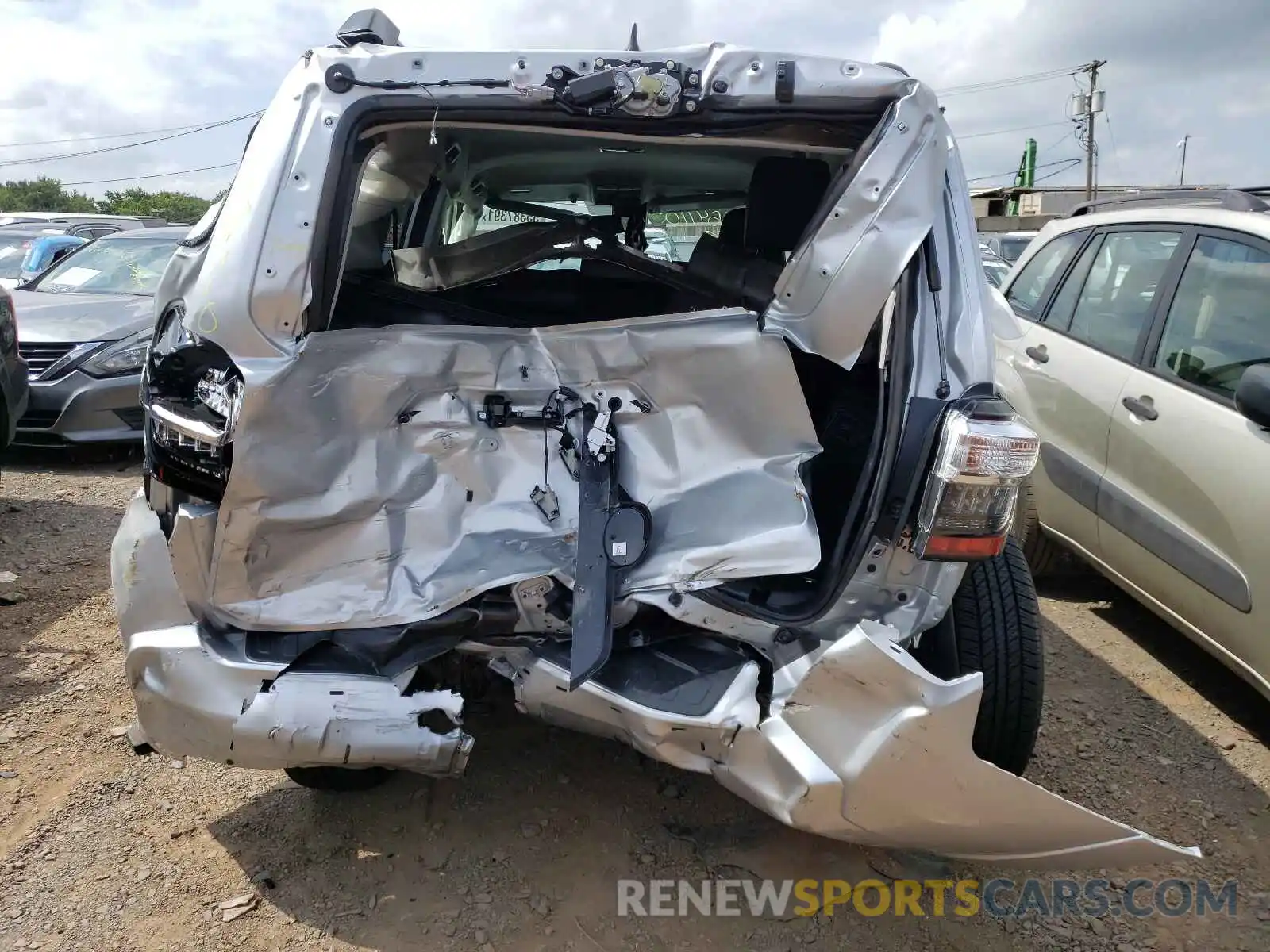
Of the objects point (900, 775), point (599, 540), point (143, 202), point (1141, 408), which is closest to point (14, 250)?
point (599, 540)

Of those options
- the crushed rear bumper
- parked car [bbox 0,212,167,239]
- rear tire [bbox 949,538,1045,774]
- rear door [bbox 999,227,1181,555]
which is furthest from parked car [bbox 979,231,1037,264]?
parked car [bbox 0,212,167,239]

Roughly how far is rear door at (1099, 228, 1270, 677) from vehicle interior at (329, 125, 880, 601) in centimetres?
133

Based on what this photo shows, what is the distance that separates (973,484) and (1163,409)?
176 cm

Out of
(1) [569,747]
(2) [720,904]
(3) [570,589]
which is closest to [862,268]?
(3) [570,589]

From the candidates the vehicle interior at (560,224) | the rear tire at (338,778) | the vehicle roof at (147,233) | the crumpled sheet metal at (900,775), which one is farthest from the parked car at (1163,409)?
the vehicle roof at (147,233)

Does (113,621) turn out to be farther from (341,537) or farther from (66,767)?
(341,537)

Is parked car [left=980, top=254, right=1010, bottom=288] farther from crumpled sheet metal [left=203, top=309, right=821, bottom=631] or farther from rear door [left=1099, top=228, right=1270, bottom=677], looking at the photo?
crumpled sheet metal [left=203, top=309, right=821, bottom=631]

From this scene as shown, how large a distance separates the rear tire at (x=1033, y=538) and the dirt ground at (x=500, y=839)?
795 millimetres

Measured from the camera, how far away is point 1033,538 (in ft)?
13.6

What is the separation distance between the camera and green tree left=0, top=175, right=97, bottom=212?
48.3 m

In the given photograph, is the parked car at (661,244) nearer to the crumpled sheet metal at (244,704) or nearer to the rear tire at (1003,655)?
the rear tire at (1003,655)

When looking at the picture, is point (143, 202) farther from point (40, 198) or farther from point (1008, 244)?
point (1008, 244)

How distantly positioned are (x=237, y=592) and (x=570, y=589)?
757mm

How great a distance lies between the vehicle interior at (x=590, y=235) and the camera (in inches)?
95.3
